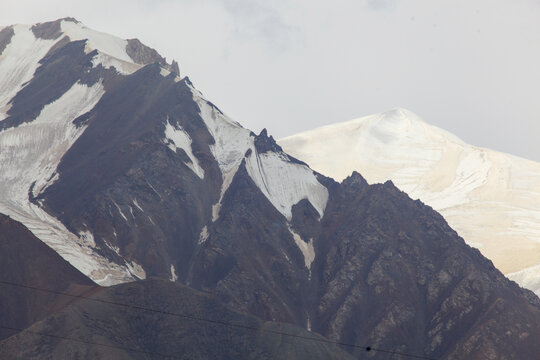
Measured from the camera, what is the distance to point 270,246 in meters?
177

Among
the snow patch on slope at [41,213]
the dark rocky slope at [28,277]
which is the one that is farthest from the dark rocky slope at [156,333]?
the snow patch on slope at [41,213]

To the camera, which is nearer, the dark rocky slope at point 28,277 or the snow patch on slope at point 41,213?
the dark rocky slope at point 28,277

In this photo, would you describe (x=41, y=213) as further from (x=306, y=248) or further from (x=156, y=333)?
(x=156, y=333)

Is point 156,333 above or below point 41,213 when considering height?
below

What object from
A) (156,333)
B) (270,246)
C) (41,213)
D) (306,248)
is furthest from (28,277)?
(306,248)

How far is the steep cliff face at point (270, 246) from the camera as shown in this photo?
154000 mm

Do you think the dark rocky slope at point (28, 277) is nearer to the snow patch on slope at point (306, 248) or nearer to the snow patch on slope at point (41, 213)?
the snow patch on slope at point (41, 213)

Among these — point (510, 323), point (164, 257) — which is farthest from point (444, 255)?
point (164, 257)

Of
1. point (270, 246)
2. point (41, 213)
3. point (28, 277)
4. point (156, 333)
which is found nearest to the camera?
point (156, 333)

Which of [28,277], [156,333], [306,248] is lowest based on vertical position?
[156,333]

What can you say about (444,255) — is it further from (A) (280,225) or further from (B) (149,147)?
(B) (149,147)

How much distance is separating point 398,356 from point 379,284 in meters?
20.7

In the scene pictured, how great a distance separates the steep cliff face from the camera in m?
154

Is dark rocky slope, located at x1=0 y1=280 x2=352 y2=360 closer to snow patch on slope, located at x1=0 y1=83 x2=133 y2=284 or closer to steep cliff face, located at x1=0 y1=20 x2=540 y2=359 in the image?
steep cliff face, located at x1=0 y1=20 x2=540 y2=359
